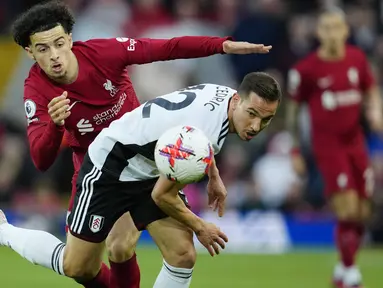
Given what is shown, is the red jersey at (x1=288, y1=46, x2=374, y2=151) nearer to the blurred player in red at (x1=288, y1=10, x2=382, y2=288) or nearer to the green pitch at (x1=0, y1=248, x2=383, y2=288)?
the blurred player in red at (x1=288, y1=10, x2=382, y2=288)

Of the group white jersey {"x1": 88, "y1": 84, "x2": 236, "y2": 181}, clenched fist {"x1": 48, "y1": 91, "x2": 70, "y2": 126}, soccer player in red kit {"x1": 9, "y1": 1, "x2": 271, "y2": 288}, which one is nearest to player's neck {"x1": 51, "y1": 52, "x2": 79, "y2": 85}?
soccer player in red kit {"x1": 9, "y1": 1, "x2": 271, "y2": 288}

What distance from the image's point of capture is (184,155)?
234 inches

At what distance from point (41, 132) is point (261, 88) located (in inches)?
59.2

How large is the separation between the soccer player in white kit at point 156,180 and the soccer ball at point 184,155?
0.15m

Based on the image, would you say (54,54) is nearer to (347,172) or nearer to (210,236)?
(210,236)

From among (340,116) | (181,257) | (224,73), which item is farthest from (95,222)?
(224,73)

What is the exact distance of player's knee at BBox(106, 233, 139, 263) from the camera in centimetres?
695

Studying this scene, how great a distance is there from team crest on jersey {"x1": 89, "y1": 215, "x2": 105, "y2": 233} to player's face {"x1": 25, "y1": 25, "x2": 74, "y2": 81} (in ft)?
3.33

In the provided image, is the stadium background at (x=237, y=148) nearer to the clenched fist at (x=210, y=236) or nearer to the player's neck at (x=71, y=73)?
the player's neck at (x=71, y=73)

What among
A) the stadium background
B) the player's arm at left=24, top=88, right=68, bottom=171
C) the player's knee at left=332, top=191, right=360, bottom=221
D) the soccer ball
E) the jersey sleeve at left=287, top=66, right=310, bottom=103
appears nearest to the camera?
the soccer ball

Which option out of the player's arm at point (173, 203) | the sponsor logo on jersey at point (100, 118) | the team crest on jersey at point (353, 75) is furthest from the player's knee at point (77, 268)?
the team crest on jersey at point (353, 75)

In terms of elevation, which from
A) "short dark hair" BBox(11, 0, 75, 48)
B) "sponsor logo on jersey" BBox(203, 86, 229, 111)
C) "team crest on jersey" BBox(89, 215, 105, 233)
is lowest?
"team crest on jersey" BBox(89, 215, 105, 233)

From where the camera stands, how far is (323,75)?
33.2ft

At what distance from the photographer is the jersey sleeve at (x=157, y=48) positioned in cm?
683
